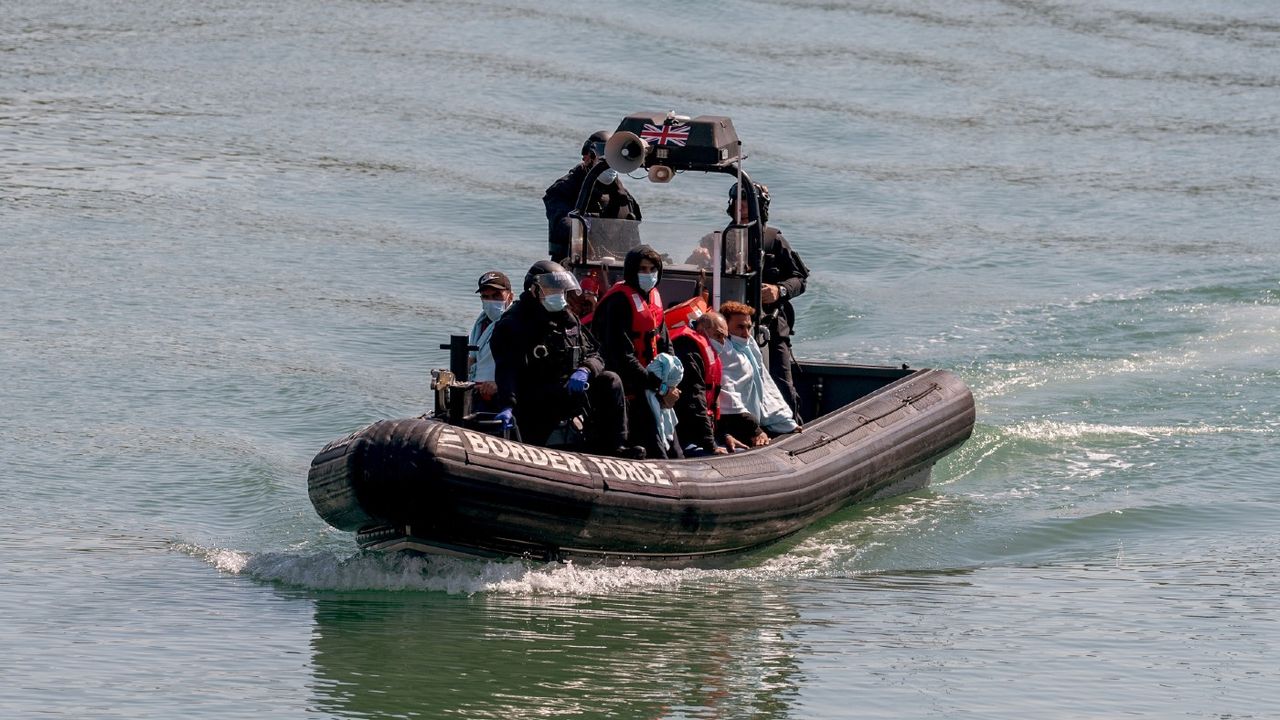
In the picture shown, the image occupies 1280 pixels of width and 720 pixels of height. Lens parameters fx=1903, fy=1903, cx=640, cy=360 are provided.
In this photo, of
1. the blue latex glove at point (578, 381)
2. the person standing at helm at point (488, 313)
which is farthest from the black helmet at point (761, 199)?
the blue latex glove at point (578, 381)

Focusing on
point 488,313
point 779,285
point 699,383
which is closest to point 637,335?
point 699,383

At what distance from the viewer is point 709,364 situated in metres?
10.6

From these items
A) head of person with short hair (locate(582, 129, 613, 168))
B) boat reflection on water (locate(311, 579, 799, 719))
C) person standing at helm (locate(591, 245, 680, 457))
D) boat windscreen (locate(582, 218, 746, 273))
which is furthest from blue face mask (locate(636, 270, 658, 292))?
head of person with short hair (locate(582, 129, 613, 168))

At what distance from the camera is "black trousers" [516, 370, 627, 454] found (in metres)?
9.80

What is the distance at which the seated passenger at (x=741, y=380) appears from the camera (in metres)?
10.8

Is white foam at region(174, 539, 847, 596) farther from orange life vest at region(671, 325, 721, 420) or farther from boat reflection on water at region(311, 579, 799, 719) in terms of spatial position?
orange life vest at region(671, 325, 721, 420)

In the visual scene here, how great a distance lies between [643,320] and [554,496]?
1.34 meters

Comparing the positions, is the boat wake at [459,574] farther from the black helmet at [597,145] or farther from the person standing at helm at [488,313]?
the black helmet at [597,145]

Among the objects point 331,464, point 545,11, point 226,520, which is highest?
point 545,11

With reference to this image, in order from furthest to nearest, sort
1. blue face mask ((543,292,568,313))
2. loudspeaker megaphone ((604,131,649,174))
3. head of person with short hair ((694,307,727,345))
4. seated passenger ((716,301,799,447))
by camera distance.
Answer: loudspeaker megaphone ((604,131,649,174)), seated passenger ((716,301,799,447)), head of person with short hair ((694,307,727,345)), blue face mask ((543,292,568,313))

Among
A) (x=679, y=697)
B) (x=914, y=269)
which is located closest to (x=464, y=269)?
(x=914, y=269)

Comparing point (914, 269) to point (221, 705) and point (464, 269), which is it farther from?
point (221, 705)

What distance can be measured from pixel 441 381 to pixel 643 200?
1205 centimetres

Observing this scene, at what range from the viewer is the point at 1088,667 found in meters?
8.52
